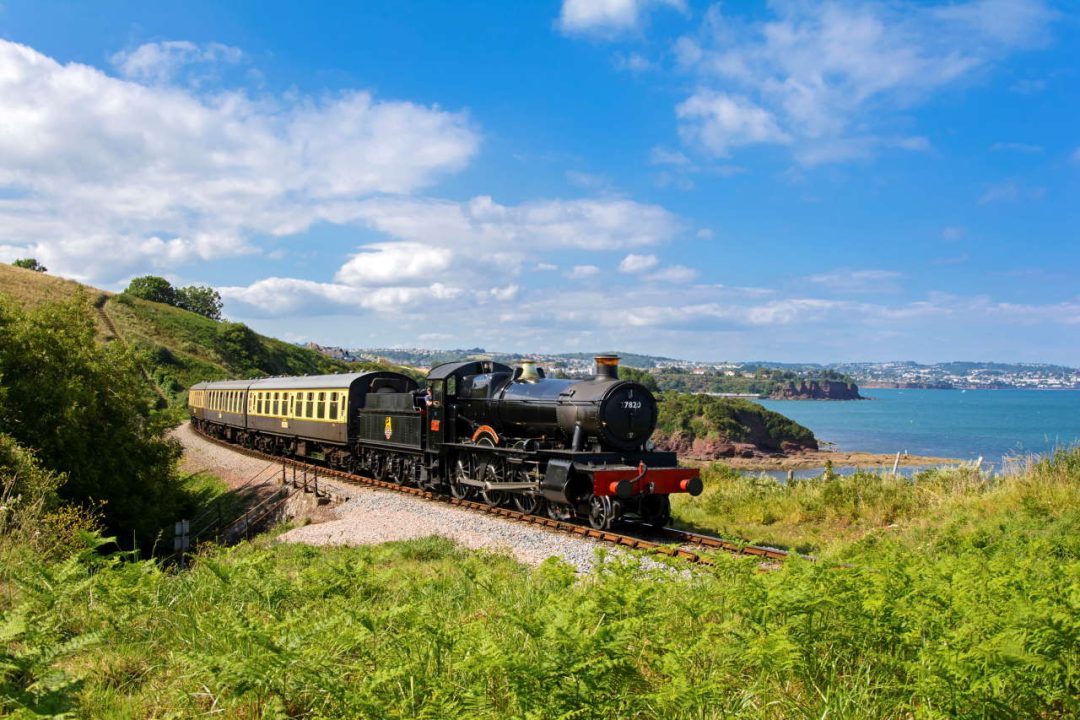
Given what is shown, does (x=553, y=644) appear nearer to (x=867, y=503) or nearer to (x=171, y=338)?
(x=867, y=503)

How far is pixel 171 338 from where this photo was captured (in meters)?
80.4

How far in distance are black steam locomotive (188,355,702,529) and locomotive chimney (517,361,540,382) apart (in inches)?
1.2

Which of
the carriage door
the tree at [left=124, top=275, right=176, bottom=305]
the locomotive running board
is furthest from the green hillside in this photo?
the locomotive running board

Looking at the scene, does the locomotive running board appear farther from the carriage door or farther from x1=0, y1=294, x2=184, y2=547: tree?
x1=0, y1=294, x2=184, y2=547: tree

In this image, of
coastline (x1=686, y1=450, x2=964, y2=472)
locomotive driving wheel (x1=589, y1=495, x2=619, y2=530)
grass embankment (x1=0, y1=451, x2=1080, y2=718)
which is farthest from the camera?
coastline (x1=686, y1=450, x2=964, y2=472)

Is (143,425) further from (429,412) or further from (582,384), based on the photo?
(582,384)

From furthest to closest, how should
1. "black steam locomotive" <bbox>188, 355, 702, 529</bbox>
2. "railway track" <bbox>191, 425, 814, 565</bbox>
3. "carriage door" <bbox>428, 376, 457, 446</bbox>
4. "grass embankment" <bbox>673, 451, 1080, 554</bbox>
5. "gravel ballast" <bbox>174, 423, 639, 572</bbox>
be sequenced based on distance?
"carriage door" <bbox>428, 376, 457, 446</bbox>, "black steam locomotive" <bbox>188, 355, 702, 529</bbox>, "grass embankment" <bbox>673, 451, 1080, 554</bbox>, "gravel ballast" <bbox>174, 423, 639, 572</bbox>, "railway track" <bbox>191, 425, 814, 565</bbox>

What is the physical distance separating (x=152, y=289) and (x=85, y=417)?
9945 cm

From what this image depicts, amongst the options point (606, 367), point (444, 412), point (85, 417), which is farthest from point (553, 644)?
point (85, 417)

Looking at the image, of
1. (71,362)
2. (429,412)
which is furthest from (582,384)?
(71,362)

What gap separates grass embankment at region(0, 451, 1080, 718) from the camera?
4.00 metres

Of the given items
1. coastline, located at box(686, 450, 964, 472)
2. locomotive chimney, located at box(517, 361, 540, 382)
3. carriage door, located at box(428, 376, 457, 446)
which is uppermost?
locomotive chimney, located at box(517, 361, 540, 382)

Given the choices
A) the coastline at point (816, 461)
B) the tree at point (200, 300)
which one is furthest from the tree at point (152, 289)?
the coastline at point (816, 461)

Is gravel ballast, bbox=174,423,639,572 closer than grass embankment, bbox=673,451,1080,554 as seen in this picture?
Yes
